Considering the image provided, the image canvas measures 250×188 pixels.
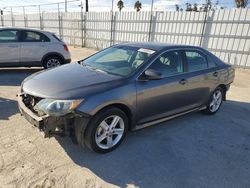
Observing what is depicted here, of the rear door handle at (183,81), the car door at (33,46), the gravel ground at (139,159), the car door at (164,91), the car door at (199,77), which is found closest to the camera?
the gravel ground at (139,159)

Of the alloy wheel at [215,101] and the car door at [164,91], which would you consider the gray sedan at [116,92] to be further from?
the alloy wheel at [215,101]

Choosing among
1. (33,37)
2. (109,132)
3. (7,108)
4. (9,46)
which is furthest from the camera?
(33,37)

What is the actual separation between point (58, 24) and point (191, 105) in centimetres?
1806

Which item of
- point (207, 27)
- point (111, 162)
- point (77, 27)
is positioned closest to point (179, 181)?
point (111, 162)

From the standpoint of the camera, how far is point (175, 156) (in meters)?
3.57

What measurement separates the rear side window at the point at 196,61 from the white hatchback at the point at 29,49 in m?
5.33

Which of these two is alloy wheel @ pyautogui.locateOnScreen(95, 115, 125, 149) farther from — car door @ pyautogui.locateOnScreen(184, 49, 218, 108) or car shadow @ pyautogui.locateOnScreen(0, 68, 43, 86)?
car shadow @ pyautogui.locateOnScreen(0, 68, 43, 86)

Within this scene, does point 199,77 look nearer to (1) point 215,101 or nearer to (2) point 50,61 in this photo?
(1) point 215,101

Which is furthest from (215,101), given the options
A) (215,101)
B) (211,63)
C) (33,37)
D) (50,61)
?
(33,37)

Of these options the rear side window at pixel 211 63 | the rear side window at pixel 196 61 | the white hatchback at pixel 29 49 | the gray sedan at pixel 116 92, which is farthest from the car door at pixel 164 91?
the white hatchback at pixel 29 49

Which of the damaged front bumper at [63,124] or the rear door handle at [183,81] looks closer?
the damaged front bumper at [63,124]

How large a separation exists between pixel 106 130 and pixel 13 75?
577 centimetres

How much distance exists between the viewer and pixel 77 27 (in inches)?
734

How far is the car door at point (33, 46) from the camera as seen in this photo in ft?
26.3
